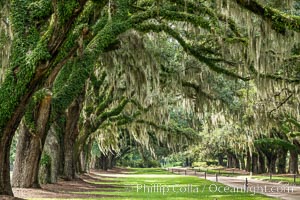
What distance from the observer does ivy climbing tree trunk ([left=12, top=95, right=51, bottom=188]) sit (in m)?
12.0

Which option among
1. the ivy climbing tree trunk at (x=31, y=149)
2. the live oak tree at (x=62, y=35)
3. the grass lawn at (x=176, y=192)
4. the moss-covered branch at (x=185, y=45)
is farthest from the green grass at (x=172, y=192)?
the live oak tree at (x=62, y=35)

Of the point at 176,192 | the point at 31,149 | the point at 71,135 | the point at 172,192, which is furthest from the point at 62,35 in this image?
the point at 71,135

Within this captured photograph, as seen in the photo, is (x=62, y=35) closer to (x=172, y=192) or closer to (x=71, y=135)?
(x=172, y=192)

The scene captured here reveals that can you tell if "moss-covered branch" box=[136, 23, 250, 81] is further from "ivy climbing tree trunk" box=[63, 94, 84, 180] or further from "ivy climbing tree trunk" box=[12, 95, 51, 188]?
"ivy climbing tree trunk" box=[63, 94, 84, 180]

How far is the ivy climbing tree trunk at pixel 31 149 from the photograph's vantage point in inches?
472

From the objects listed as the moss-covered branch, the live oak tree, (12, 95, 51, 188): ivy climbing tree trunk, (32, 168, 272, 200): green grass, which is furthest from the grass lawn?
the live oak tree

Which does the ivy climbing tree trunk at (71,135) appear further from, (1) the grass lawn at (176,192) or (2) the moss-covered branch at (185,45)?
(2) the moss-covered branch at (185,45)

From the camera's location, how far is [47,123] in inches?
479

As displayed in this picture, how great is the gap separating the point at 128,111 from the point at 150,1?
38.3ft

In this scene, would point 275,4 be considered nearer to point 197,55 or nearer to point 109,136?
point 197,55

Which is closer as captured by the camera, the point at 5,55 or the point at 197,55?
the point at 5,55

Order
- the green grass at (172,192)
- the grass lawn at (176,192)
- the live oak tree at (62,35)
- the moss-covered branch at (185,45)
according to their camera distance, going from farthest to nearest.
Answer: the grass lawn at (176,192), the green grass at (172,192), the moss-covered branch at (185,45), the live oak tree at (62,35)

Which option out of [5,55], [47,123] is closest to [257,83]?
[47,123]

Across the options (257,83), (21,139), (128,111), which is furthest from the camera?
(128,111)
